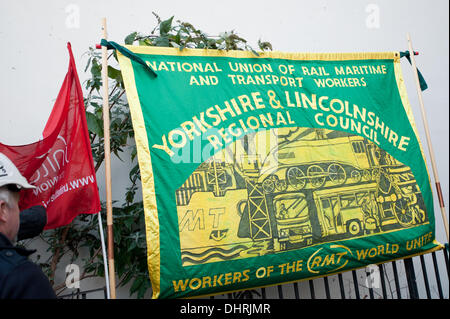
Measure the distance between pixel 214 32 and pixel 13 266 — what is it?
8.83 ft

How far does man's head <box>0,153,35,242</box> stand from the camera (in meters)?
1.45

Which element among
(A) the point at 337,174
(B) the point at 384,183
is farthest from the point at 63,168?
(B) the point at 384,183

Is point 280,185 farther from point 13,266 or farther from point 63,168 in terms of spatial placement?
point 13,266

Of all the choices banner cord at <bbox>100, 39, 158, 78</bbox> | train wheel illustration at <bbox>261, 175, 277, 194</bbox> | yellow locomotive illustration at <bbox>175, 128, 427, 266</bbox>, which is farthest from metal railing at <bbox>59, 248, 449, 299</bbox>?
banner cord at <bbox>100, 39, 158, 78</bbox>

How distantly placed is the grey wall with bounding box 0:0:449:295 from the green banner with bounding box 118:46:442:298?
2.50 ft

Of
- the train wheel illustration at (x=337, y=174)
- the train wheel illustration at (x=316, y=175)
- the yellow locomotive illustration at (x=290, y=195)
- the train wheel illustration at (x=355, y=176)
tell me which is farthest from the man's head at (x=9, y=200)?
the train wheel illustration at (x=355, y=176)

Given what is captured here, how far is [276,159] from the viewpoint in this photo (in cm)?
258

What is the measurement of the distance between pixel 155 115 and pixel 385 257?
196cm

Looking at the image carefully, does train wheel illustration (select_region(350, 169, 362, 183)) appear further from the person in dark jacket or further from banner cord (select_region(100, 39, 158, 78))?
the person in dark jacket

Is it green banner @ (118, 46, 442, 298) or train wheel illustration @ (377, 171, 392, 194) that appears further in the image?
train wheel illustration @ (377, 171, 392, 194)

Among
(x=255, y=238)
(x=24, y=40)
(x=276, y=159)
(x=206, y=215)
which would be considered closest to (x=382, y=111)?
(x=276, y=159)

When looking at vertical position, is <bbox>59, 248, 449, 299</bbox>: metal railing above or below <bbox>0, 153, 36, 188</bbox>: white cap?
below

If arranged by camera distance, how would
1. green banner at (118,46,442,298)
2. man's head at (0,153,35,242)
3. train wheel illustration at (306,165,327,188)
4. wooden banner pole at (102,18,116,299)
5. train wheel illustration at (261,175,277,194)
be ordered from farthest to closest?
1. train wheel illustration at (306,165,327,188)
2. train wheel illustration at (261,175,277,194)
3. green banner at (118,46,442,298)
4. wooden banner pole at (102,18,116,299)
5. man's head at (0,153,35,242)
